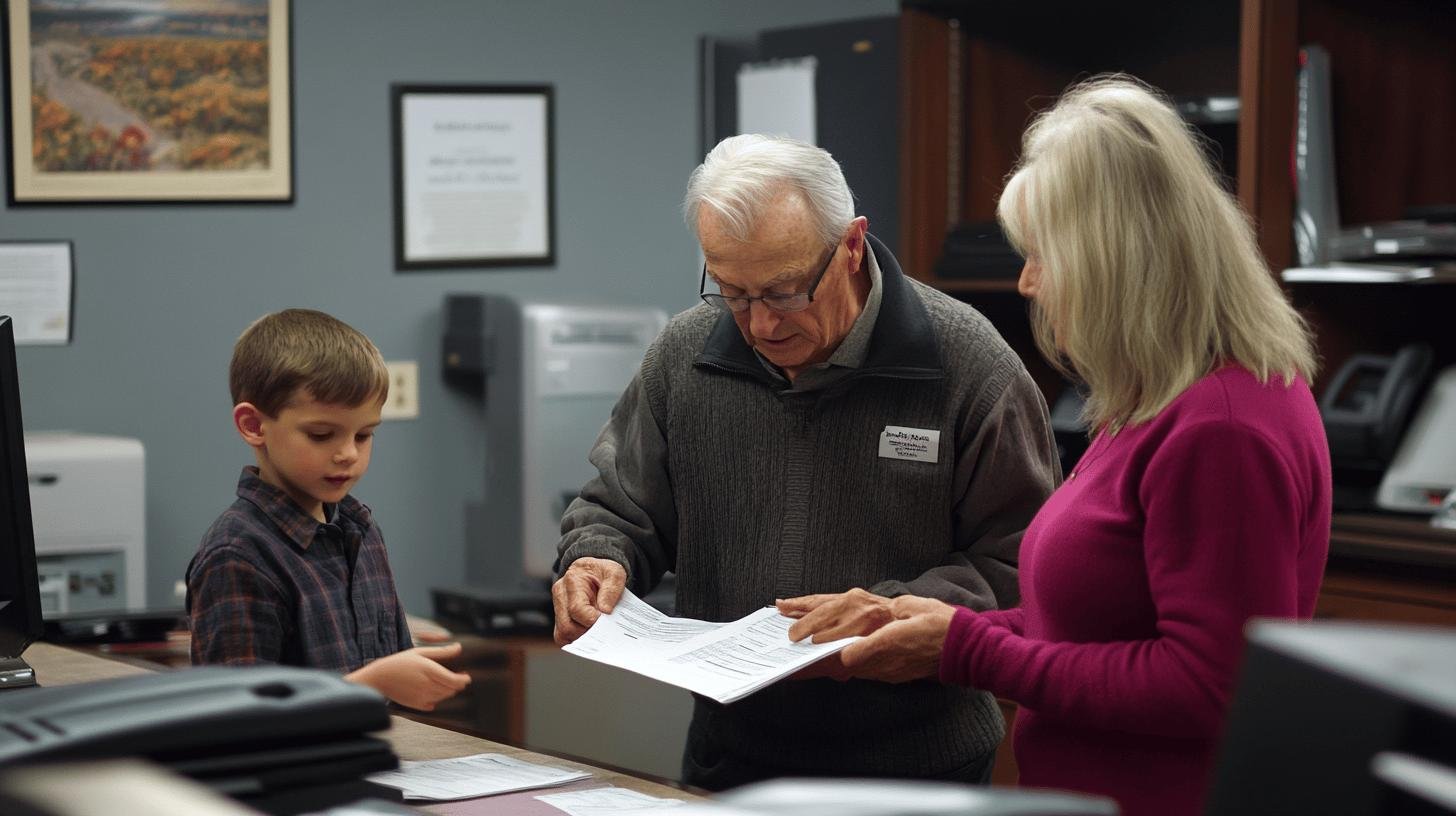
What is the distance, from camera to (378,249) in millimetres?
3842

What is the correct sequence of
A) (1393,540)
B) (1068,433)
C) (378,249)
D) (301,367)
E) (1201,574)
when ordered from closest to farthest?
1. (1201,574)
2. (301,367)
3. (1393,540)
4. (1068,433)
5. (378,249)

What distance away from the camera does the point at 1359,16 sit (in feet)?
9.84

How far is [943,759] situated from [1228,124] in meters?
1.80

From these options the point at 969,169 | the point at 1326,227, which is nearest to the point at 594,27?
the point at 969,169

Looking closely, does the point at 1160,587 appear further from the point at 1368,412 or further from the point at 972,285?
the point at 972,285

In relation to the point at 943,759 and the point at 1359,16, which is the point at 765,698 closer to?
the point at 943,759

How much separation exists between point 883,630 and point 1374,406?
1716 mm

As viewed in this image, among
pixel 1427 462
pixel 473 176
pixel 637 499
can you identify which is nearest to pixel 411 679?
pixel 637 499


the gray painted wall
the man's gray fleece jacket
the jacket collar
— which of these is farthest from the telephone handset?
the gray painted wall

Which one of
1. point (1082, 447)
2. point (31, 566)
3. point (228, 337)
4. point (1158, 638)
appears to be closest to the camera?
point (1158, 638)

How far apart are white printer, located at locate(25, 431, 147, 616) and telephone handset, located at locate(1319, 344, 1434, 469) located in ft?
7.55

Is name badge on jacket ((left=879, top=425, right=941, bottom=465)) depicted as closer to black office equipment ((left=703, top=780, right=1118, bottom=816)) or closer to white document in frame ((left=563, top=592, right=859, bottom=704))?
white document in frame ((left=563, top=592, right=859, bottom=704))

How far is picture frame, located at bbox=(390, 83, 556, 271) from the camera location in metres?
3.86

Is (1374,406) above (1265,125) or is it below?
below
